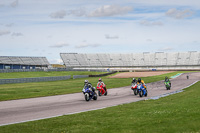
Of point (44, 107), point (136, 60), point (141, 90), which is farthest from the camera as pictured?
point (136, 60)

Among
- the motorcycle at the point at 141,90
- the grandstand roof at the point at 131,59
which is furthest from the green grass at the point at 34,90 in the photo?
the grandstand roof at the point at 131,59

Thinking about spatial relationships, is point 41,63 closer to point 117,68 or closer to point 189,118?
point 117,68

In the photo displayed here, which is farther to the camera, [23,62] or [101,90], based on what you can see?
[23,62]

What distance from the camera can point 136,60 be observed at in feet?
461

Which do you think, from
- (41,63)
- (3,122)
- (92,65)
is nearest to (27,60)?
(41,63)

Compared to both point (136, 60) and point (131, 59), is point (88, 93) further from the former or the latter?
point (131, 59)

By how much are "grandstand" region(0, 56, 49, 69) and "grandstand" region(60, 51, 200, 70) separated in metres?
30.4

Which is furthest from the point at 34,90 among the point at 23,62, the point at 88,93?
the point at 23,62

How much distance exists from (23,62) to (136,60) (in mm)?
59176

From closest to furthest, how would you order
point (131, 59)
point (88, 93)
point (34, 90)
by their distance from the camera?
point (88, 93)
point (34, 90)
point (131, 59)

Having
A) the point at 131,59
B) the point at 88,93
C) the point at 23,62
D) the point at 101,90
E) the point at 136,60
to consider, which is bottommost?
the point at 101,90

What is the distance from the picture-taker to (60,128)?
1044cm

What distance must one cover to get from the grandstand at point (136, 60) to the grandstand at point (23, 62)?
3039 cm

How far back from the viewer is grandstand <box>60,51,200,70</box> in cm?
13288
